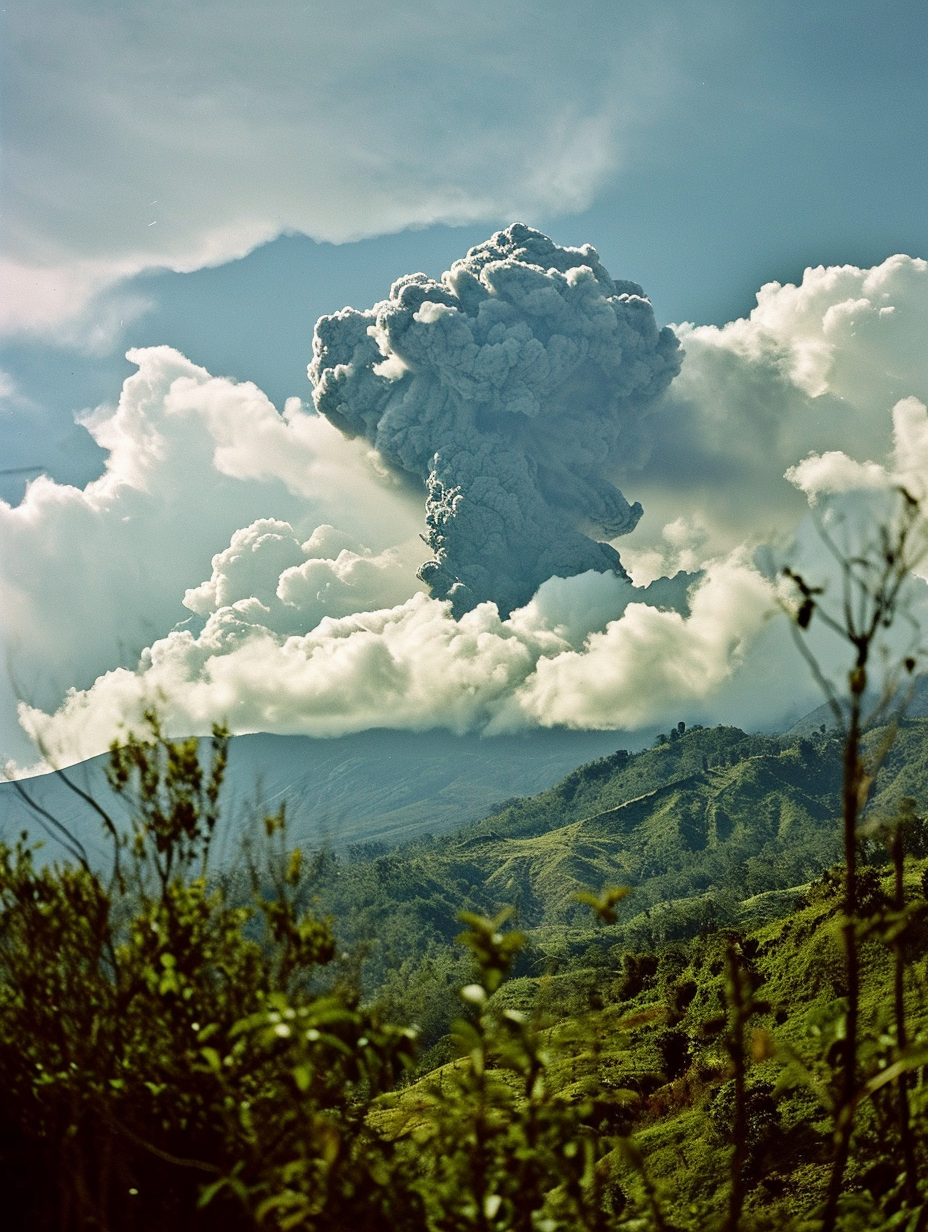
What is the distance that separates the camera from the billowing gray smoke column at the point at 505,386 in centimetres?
13862

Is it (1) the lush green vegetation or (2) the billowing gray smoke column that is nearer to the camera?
(1) the lush green vegetation

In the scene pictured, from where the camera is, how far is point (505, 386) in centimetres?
14450

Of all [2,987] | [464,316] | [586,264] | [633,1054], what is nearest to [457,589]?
[464,316]

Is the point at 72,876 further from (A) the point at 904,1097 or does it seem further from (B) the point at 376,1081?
(A) the point at 904,1097

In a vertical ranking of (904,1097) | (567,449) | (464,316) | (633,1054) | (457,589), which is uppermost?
(464,316)

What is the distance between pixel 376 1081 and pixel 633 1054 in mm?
40771

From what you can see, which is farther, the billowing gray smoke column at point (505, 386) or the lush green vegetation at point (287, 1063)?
the billowing gray smoke column at point (505, 386)

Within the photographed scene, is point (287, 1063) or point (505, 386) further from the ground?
point (505, 386)

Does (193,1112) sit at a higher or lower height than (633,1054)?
higher

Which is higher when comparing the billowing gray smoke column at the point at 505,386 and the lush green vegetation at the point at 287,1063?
the billowing gray smoke column at the point at 505,386

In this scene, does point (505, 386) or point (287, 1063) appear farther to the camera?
point (505, 386)

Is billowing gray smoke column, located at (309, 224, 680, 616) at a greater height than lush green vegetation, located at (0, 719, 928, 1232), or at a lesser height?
greater

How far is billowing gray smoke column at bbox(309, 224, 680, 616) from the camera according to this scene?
138625mm

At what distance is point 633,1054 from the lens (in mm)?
39125
